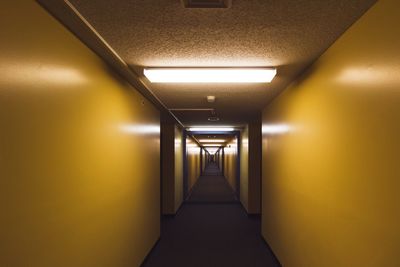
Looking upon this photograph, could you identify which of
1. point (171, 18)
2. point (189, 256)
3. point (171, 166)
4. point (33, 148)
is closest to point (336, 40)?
point (171, 18)

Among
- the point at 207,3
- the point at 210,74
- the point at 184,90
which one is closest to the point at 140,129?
the point at 184,90

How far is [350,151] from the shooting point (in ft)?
5.81

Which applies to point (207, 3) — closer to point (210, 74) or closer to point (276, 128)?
point (210, 74)

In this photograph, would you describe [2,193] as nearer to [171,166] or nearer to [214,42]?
[214,42]

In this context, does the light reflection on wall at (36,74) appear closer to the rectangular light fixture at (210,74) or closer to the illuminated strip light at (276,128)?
the rectangular light fixture at (210,74)

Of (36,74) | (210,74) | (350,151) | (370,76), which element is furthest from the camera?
(210,74)

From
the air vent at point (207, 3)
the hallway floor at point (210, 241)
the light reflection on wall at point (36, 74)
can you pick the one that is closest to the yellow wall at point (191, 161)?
the hallway floor at point (210, 241)

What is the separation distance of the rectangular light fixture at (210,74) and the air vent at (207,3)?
1082mm

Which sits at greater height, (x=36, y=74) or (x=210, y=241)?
(x=36, y=74)

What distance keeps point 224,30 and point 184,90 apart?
182cm

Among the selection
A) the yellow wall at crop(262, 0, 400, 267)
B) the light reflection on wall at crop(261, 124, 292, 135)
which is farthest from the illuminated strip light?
the yellow wall at crop(262, 0, 400, 267)

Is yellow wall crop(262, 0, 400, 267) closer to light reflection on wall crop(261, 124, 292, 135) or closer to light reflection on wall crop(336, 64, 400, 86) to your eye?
light reflection on wall crop(336, 64, 400, 86)

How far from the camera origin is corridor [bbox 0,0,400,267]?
1346 millimetres

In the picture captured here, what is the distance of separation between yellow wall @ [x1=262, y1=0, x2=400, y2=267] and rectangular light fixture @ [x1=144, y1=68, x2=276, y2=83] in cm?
45
